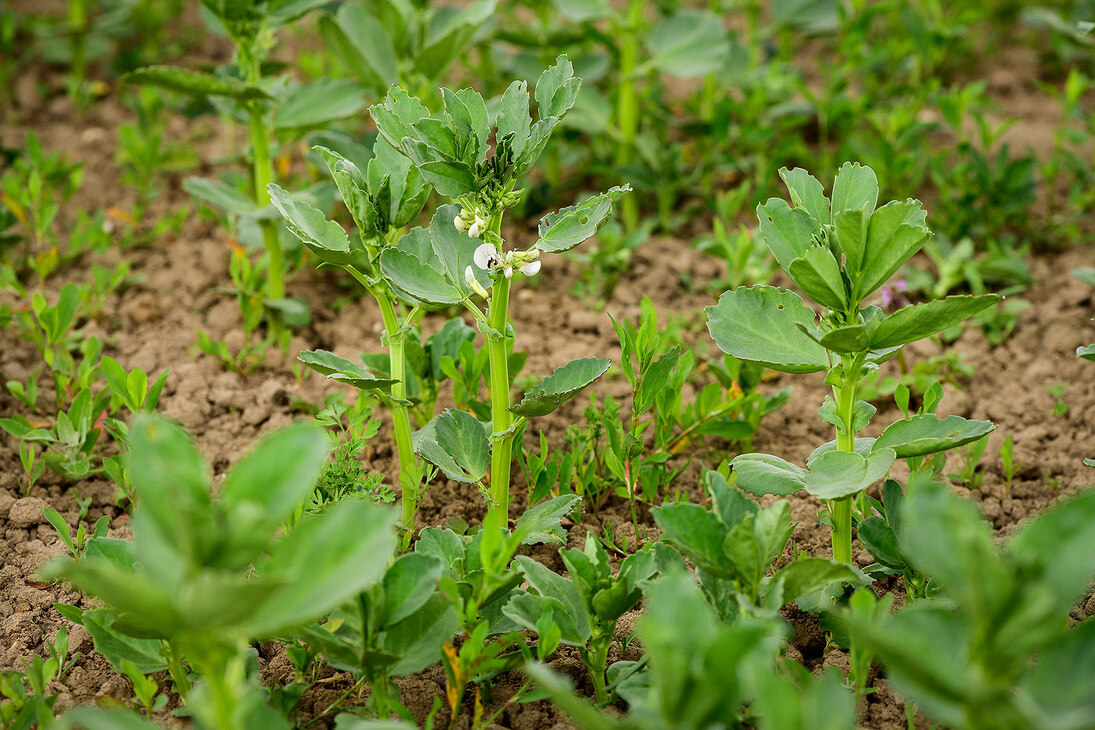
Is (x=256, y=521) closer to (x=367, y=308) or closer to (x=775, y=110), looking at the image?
(x=367, y=308)

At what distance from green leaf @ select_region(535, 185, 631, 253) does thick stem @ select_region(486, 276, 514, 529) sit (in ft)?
0.41

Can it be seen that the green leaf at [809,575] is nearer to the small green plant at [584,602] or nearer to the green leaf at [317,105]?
the small green plant at [584,602]

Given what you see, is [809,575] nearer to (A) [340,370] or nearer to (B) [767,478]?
(B) [767,478]

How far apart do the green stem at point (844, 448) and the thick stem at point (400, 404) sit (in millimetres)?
849

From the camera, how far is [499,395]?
6.70 feet

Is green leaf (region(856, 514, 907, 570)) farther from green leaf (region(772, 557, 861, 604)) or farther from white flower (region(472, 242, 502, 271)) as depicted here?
white flower (region(472, 242, 502, 271))

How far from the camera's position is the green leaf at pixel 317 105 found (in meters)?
2.89

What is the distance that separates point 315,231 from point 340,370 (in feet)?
0.92

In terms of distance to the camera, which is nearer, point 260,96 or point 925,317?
point 925,317

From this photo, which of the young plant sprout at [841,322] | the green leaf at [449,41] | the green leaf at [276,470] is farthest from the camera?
the green leaf at [449,41]

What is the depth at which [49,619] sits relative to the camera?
2051 millimetres

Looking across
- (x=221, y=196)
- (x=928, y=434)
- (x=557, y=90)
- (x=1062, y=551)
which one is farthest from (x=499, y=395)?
(x=221, y=196)

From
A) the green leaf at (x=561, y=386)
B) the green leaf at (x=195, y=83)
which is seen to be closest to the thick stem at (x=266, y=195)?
the green leaf at (x=195, y=83)

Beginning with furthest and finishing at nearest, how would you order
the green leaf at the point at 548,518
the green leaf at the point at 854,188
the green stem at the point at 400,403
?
the green stem at the point at 400,403
the green leaf at the point at 548,518
the green leaf at the point at 854,188
